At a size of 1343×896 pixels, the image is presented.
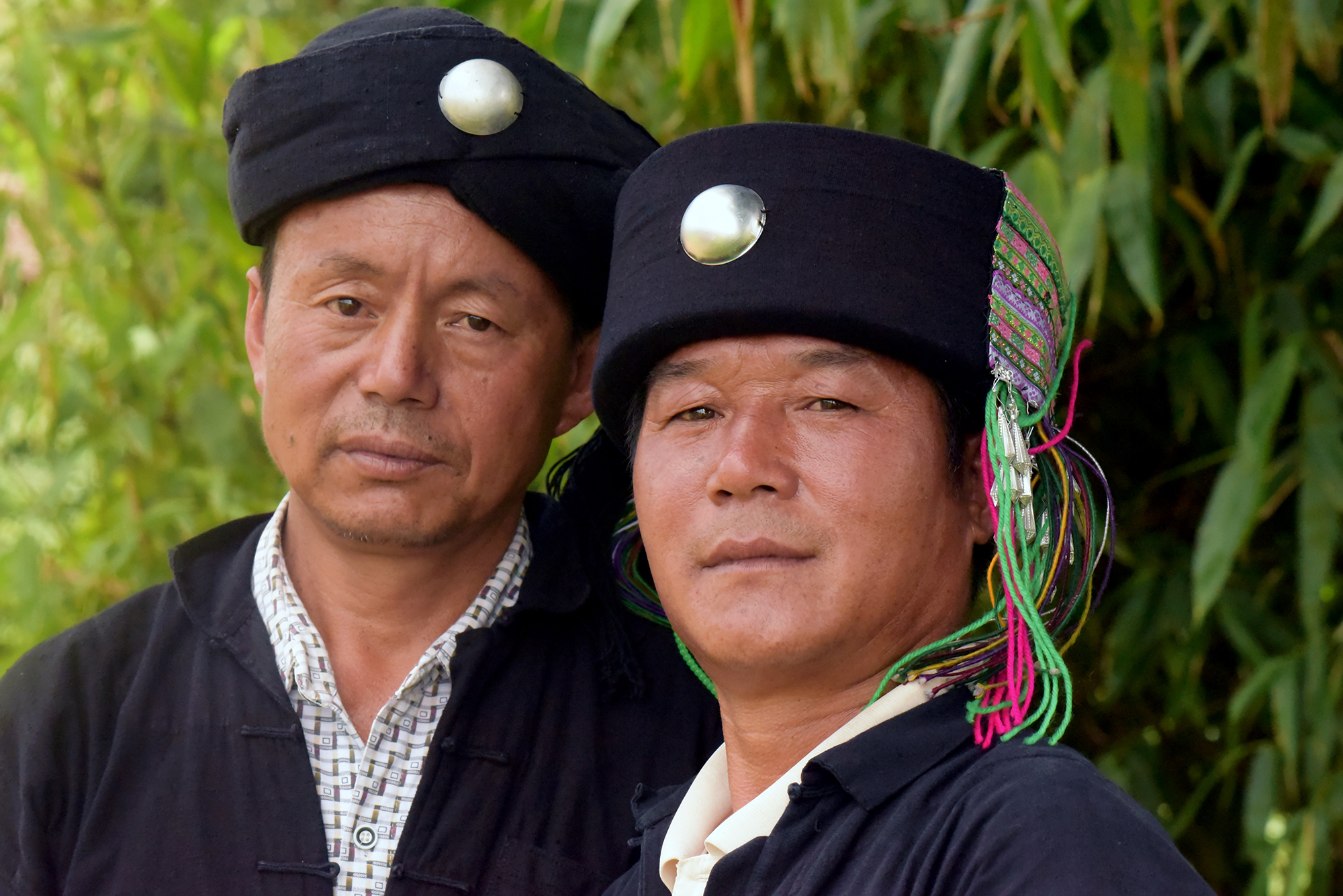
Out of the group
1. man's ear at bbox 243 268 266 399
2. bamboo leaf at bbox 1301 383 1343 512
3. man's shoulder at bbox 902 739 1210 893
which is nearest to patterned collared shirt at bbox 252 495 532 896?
man's ear at bbox 243 268 266 399

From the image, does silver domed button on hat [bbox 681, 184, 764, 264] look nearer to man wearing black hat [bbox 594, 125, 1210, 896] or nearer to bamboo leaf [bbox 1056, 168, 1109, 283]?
man wearing black hat [bbox 594, 125, 1210, 896]

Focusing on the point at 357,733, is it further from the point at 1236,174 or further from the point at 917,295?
the point at 1236,174

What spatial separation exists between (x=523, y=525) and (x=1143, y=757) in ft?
4.63

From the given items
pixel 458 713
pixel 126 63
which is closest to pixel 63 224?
pixel 126 63

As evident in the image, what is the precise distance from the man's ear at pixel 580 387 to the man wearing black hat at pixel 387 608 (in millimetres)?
40

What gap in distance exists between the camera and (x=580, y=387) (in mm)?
2119

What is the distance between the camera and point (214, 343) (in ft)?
10.0

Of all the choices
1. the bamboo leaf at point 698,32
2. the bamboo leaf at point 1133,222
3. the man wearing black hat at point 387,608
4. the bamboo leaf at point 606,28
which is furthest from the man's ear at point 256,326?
the bamboo leaf at point 1133,222

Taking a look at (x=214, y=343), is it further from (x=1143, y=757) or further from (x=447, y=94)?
(x=1143, y=757)

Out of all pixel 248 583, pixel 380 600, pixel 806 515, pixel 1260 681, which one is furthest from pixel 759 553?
pixel 1260 681

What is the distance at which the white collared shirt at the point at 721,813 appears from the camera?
5.04ft

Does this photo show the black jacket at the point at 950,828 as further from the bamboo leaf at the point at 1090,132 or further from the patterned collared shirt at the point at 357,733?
the bamboo leaf at the point at 1090,132

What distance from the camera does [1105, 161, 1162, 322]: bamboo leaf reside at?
7.50ft

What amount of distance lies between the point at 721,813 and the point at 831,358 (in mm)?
554
